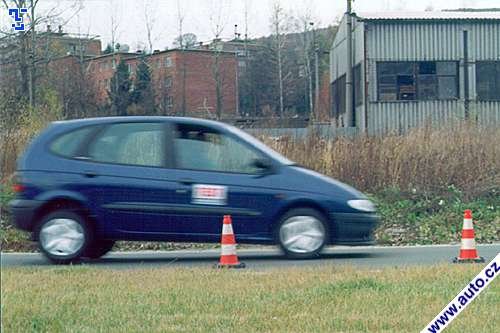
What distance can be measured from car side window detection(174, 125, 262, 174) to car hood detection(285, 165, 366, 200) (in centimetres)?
45

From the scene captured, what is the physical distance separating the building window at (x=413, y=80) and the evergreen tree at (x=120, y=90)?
43.6 ft

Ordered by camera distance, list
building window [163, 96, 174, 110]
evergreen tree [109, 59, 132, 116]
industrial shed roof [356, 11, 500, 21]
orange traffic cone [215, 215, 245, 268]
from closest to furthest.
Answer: orange traffic cone [215, 215, 245, 268], evergreen tree [109, 59, 132, 116], building window [163, 96, 174, 110], industrial shed roof [356, 11, 500, 21]

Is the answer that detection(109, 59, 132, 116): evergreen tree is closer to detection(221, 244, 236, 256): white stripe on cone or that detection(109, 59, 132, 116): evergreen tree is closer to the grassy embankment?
the grassy embankment

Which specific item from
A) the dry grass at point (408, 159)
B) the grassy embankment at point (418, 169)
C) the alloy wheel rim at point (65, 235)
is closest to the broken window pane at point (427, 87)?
Answer: the grassy embankment at point (418, 169)

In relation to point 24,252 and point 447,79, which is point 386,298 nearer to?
point 24,252

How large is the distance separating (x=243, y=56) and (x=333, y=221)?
96.5 feet

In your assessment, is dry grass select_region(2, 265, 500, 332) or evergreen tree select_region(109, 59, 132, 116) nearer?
dry grass select_region(2, 265, 500, 332)

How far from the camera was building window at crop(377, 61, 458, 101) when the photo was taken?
37875mm

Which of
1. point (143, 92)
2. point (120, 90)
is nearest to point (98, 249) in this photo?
point (120, 90)

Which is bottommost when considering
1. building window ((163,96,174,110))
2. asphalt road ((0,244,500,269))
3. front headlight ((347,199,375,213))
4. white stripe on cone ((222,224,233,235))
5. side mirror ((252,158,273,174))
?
asphalt road ((0,244,500,269))

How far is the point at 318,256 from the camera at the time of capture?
1110 centimetres

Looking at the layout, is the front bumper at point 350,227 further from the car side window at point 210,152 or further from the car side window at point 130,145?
the car side window at point 130,145

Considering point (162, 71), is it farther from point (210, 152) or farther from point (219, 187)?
point (219, 187)

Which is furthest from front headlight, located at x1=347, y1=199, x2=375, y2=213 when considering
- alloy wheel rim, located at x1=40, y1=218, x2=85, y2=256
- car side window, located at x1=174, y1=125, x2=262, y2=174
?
alloy wheel rim, located at x1=40, y1=218, x2=85, y2=256
